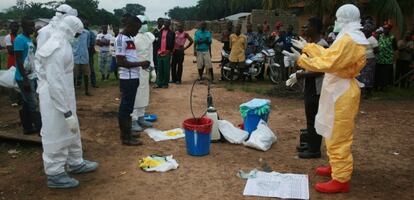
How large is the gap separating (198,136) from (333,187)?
1.81 meters

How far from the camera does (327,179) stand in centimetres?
480

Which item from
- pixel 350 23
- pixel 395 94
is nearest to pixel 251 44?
pixel 395 94

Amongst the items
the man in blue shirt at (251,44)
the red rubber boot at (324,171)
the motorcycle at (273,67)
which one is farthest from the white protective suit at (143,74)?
the man in blue shirt at (251,44)

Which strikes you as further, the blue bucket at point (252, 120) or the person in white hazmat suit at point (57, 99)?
the blue bucket at point (252, 120)

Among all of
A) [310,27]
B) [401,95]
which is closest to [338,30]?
[310,27]

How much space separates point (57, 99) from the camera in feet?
13.5

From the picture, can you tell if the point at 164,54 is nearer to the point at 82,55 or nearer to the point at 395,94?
the point at 82,55

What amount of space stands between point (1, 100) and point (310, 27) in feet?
22.7

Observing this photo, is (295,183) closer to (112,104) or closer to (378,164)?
(378,164)

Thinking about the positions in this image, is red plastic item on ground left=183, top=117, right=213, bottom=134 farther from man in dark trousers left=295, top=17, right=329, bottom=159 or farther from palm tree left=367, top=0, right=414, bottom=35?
palm tree left=367, top=0, right=414, bottom=35

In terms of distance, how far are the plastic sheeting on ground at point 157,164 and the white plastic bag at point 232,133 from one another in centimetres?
109

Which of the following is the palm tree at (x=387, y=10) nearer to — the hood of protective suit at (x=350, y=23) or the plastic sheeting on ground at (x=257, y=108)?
the plastic sheeting on ground at (x=257, y=108)

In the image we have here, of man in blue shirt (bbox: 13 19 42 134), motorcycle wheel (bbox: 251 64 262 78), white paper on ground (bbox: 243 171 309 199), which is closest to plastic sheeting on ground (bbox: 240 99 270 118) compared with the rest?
white paper on ground (bbox: 243 171 309 199)

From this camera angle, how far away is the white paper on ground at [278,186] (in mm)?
4328
